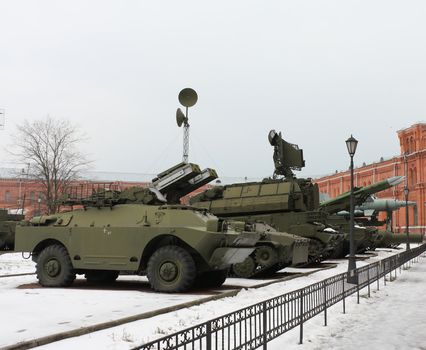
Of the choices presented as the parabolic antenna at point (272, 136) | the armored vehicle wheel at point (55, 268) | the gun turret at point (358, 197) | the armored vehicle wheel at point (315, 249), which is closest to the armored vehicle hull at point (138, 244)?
the armored vehicle wheel at point (55, 268)

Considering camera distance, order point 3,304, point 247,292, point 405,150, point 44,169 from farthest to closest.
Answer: point 405,150 → point 44,169 → point 247,292 → point 3,304

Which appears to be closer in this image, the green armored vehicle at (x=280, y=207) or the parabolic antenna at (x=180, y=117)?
the parabolic antenna at (x=180, y=117)

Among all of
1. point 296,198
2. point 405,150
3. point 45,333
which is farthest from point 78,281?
point 405,150

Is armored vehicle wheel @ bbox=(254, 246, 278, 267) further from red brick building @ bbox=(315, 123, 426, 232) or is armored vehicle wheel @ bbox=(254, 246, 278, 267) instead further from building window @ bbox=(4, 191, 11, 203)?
building window @ bbox=(4, 191, 11, 203)

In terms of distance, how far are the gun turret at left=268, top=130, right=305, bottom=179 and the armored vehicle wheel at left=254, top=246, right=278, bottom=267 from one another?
856cm

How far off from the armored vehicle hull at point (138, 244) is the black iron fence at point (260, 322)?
11.4 feet

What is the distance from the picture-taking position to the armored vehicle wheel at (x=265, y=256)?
17.9 m

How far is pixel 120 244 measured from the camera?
1414 cm

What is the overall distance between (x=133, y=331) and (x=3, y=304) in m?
4.14

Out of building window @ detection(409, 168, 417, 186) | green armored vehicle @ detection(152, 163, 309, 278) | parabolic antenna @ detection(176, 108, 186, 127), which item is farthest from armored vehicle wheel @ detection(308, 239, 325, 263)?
building window @ detection(409, 168, 417, 186)

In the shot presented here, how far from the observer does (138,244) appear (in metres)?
14.0

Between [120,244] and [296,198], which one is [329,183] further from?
[120,244]

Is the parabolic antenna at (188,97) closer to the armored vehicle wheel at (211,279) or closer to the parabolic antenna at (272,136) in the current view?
the armored vehicle wheel at (211,279)

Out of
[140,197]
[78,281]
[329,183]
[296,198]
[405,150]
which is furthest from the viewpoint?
[329,183]
